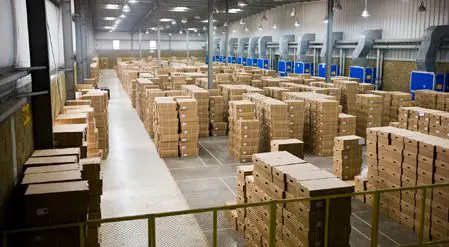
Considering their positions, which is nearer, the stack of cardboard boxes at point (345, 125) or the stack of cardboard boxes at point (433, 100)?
the stack of cardboard boxes at point (345, 125)

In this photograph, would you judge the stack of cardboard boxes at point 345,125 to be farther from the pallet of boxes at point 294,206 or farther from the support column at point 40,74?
the support column at point 40,74

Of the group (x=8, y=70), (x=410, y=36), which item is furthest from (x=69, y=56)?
(x=410, y=36)

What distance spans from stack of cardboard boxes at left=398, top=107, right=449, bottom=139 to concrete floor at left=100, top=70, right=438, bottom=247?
261 centimetres

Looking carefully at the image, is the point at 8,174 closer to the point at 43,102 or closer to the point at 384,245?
the point at 43,102

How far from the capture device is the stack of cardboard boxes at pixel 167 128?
13.6 m

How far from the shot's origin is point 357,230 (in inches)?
328

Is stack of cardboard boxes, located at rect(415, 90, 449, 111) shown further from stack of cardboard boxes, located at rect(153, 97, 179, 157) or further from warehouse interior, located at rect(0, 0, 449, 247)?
stack of cardboard boxes, located at rect(153, 97, 179, 157)

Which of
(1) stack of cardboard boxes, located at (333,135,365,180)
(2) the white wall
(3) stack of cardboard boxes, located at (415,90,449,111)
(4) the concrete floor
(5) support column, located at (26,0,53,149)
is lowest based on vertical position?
(4) the concrete floor

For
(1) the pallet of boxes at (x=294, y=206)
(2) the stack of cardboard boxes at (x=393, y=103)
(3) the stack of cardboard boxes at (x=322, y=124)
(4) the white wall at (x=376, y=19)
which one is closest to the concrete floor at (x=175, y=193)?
(3) the stack of cardboard boxes at (x=322, y=124)

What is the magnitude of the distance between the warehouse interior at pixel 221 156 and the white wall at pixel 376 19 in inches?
4.5

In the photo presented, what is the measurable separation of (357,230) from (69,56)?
1108 centimetres

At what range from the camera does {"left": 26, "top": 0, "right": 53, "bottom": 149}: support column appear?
751cm

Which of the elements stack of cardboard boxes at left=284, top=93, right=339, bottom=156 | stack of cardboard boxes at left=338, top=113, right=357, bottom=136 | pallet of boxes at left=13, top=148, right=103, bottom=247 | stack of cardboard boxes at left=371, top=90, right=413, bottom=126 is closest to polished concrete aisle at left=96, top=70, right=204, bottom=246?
pallet of boxes at left=13, top=148, right=103, bottom=247

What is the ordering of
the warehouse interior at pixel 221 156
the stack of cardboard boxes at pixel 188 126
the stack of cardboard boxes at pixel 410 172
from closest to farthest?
the warehouse interior at pixel 221 156
the stack of cardboard boxes at pixel 410 172
the stack of cardboard boxes at pixel 188 126
